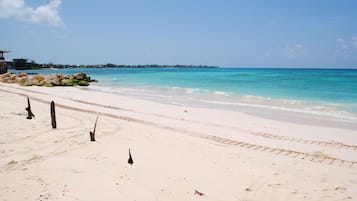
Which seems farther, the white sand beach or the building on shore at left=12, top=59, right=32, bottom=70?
the building on shore at left=12, top=59, right=32, bottom=70

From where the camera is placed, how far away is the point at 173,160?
8586mm

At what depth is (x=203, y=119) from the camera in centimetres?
1515

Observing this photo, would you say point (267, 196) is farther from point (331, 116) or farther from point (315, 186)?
point (331, 116)

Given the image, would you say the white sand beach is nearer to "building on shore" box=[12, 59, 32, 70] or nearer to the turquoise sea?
the turquoise sea

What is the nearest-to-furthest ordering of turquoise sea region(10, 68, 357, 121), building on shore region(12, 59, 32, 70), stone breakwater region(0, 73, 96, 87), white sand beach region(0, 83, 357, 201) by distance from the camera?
white sand beach region(0, 83, 357, 201) < turquoise sea region(10, 68, 357, 121) < stone breakwater region(0, 73, 96, 87) < building on shore region(12, 59, 32, 70)

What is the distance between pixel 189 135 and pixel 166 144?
5.46ft

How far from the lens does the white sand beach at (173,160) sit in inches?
256

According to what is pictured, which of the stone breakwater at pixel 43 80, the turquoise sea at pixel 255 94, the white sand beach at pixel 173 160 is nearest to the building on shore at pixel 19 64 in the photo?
the turquoise sea at pixel 255 94

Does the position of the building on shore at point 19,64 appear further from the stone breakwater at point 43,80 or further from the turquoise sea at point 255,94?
the stone breakwater at point 43,80

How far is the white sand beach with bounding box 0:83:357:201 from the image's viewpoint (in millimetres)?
6512

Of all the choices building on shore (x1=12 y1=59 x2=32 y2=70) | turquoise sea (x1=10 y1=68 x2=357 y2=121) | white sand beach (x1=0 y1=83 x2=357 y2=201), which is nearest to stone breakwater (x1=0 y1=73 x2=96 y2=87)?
turquoise sea (x1=10 y1=68 x2=357 y2=121)

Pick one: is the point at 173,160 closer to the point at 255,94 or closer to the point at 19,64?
the point at 255,94

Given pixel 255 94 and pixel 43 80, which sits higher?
pixel 43 80

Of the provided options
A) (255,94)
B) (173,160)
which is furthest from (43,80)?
(173,160)
